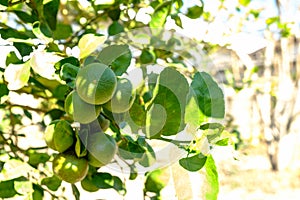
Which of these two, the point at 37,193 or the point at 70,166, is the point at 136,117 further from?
the point at 37,193

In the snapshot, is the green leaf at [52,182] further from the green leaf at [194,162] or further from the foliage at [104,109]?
the green leaf at [194,162]

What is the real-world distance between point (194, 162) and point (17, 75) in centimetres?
23

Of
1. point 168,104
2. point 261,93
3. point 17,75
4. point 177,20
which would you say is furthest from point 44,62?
point 261,93

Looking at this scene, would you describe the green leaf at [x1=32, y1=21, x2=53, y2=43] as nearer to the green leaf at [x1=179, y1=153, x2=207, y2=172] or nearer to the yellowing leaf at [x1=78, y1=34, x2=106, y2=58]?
the yellowing leaf at [x1=78, y1=34, x2=106, y2=58]

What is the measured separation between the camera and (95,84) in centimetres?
42

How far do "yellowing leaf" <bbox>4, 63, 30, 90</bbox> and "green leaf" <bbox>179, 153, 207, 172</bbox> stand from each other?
20 centimetres

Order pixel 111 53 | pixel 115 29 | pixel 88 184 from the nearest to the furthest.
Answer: pixel 111 53, pixel 88 184, pixel 115 29

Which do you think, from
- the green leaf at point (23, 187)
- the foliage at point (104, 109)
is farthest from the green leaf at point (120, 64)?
the green leaf at point (23, 187)

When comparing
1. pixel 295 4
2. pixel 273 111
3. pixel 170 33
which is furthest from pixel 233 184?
pixel 170 33

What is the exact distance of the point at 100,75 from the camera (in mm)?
426

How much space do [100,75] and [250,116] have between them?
5893 millimetres

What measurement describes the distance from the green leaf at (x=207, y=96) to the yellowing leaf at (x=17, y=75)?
0.62 ft

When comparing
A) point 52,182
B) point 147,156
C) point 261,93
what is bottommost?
point 261,93

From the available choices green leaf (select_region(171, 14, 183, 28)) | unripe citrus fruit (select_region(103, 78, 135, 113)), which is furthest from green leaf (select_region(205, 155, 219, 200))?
green leaf (select_region(171, 14, 183, 28))
